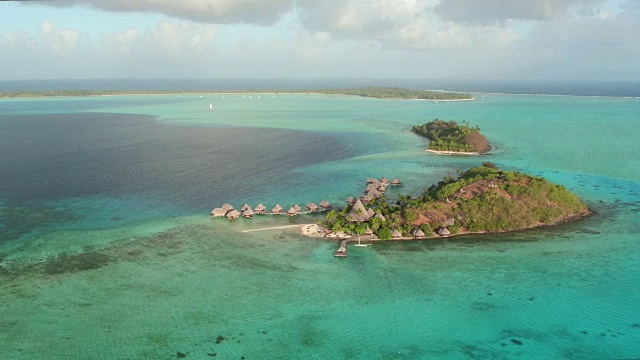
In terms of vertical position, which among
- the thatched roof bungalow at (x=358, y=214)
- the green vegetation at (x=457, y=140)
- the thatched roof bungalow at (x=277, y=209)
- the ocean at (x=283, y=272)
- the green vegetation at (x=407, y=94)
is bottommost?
the ocean at (x=283, y=272)

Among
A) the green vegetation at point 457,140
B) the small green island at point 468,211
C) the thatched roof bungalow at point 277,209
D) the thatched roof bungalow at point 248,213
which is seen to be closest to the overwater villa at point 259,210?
the thatched roof bungalow at point 248,213

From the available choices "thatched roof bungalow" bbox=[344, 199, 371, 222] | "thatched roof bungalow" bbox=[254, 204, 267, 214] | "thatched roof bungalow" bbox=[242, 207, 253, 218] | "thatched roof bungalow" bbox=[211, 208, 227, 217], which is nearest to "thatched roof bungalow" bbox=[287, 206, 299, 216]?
"thatched roof bungalow" bbox=[254, 204, 267, 214]

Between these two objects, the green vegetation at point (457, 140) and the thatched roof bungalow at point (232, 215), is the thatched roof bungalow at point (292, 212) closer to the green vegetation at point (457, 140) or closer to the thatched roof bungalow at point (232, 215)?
the thatched roof bungalow at point (232, 215)

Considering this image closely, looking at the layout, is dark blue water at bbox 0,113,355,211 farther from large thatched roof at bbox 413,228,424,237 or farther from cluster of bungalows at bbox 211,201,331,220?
large thatched roof at bbox 413,228,424,237

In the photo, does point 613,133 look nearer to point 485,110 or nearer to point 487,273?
point 485,110

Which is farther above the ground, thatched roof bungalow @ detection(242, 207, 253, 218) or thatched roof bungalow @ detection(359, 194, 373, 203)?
thatched roof bungalow @ detection(359, 194, 373, 203)

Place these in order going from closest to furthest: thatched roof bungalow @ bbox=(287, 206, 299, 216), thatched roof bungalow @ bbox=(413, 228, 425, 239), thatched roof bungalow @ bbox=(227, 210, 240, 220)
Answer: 1. thatched roof bungalow @ bbox=(413, 228, 425, 239)
2. thatched roof bungalow @ bbox=(227, 210, 240, 220)
3. thatched roof bungalow @ bbox=(287, 206, 299, 216)

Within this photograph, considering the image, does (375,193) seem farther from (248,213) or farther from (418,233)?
(248,213)
